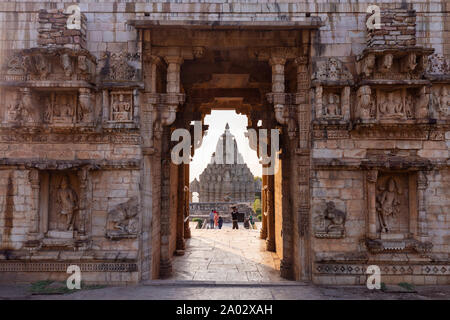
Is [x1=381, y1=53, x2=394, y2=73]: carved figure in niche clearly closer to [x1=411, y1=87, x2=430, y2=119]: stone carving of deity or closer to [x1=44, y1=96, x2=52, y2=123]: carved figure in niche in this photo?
[x1=411, y1=87, x2=430, y2=119]: stone carving of deity

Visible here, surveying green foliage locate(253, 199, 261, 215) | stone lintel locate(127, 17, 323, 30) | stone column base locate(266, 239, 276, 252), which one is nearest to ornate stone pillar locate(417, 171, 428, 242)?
stone lintel locate(127, 17, 323, 30)

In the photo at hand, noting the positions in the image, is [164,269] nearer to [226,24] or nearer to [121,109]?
[121,109]

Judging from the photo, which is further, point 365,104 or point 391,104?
point 391,104

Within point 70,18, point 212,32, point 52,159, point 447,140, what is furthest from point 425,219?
point 70,18

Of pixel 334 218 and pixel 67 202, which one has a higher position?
pixel 67 202

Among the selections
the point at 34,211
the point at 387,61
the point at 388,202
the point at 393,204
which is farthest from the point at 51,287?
the point at 387,61

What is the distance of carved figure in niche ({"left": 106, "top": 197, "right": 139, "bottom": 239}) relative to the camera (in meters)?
6.67

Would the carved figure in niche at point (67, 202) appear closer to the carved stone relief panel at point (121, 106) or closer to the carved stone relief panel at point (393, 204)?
the carved stone relief panel at point (121, 106)

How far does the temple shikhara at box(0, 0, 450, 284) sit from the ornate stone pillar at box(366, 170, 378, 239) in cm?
3

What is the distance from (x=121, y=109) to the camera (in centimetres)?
689

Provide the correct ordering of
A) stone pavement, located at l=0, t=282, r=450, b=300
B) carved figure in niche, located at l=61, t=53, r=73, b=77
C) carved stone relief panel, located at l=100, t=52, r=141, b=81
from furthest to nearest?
carved stone relief panel, located at l=100, t=52, r=141, b=81
carved figure in niche, located at l=61, t=53, r=73, b=77
stone pavement, located at l=0, t=282, r=450, b=300

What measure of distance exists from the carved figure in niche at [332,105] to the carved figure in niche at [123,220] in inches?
183

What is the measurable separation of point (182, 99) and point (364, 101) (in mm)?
3944

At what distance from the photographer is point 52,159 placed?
6.79 m
